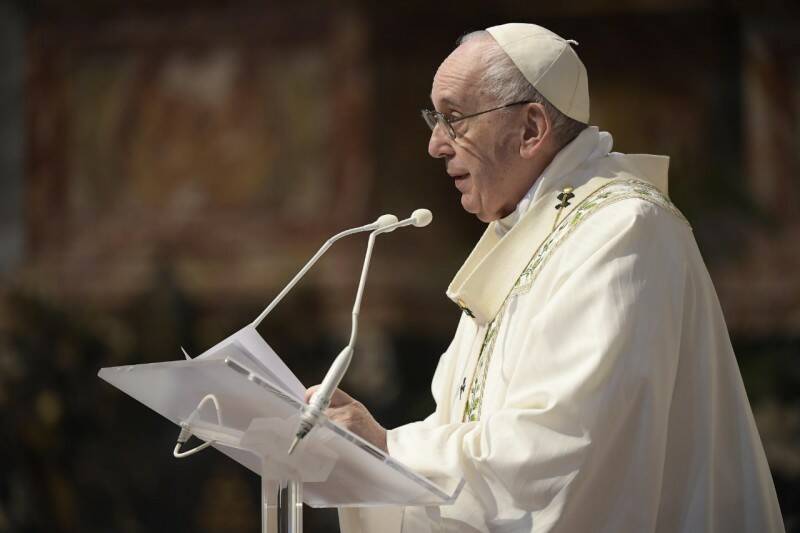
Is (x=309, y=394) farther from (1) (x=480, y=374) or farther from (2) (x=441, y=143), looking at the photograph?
(2) (x=441, y=143)

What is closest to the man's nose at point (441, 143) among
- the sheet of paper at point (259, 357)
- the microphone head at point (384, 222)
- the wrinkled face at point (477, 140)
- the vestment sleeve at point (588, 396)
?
the wrinkled face at point (477, 140)

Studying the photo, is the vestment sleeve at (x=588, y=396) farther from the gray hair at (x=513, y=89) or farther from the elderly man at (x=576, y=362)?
the gray hair at (x=513, y=89)

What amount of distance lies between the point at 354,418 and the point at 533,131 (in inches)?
41.0

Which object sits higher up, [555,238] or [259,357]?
[555,238]

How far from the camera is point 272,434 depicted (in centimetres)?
272

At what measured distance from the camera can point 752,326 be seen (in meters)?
7.23

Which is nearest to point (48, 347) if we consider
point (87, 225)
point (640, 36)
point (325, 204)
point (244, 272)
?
point (87, 225)

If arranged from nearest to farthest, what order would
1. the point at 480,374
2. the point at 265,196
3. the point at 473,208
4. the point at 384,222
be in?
1. the point at 384,222
2. the point at 480,374
3. the point at 473,208
4. the point at 265,196

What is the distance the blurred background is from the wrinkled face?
4136 mm

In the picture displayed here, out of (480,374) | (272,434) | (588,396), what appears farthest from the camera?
(480,374)

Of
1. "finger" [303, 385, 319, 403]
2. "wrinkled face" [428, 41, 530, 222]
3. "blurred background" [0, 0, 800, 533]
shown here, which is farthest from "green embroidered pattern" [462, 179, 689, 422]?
"blurred background" [0, 0, 800, 533]

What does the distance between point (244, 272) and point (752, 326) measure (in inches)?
131

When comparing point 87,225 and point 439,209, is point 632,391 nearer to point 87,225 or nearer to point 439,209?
point 439,209

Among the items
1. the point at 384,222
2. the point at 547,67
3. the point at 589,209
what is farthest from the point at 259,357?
the point at 547,67
